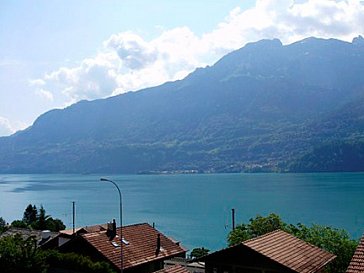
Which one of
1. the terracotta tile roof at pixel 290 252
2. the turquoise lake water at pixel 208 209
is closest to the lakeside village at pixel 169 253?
the terracotta tile roof at pixel 290 252

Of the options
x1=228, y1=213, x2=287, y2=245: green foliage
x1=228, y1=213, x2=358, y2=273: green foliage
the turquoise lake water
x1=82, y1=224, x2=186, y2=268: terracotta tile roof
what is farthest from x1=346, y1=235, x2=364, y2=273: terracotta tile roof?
the turquoise lake water

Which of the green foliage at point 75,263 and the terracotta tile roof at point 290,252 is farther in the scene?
the green foliage at point 75,263

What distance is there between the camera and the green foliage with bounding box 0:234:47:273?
29.5 meters

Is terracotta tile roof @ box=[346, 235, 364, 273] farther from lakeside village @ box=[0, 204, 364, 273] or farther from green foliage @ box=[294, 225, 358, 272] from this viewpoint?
green foliage @ box=[294, 225, 358, 272]

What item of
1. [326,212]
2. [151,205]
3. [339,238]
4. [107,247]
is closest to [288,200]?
[326,212]

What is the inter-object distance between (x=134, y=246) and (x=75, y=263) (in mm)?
4366

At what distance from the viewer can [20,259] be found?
29.6m

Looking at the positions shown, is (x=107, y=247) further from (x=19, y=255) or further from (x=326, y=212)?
(x=326, y=212)

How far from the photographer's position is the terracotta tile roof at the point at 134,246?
31344mm

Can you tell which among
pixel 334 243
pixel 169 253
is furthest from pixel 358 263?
pixel 334 243

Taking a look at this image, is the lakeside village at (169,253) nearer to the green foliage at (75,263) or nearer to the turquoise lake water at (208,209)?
the green foliage at (75,263)

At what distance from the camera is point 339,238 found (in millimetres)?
36719

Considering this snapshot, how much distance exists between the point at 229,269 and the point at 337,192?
147766 millimetres

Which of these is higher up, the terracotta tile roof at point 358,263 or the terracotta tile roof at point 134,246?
the terracotta tile roof at point 358,263
